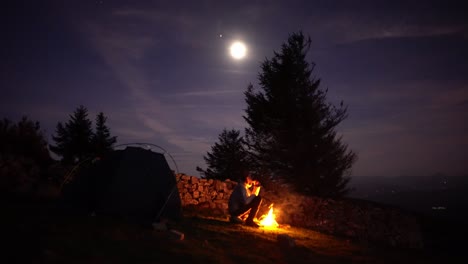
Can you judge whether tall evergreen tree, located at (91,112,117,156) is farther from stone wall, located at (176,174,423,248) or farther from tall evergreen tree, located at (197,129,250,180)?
stone wall, located at (176,174,423,248)

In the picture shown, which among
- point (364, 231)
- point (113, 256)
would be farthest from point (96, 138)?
point (113, 256)

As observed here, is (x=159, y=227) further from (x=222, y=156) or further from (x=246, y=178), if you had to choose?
(x=222, y=156)

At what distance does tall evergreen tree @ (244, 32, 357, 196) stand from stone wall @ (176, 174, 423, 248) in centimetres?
257

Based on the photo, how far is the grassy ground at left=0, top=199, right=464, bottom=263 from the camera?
4.96 meters

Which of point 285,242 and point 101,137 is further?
point 101,137

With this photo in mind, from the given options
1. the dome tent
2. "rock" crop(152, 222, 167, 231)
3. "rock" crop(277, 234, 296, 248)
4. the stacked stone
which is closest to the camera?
"rock" crop(152, 222, 167, 231)

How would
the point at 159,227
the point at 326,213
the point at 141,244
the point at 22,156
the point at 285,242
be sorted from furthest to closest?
1. the point at 326,213
2. the point at 22,156
3. the point at 285,242
4. the point at 159,227
5. the point at 141,244

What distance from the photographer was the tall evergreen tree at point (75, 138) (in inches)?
1180

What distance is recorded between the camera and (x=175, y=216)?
8.88 metres

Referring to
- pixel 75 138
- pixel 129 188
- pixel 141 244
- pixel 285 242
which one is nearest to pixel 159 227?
pixel 141 244

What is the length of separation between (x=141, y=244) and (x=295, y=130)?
12019mm

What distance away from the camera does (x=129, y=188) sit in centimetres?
825

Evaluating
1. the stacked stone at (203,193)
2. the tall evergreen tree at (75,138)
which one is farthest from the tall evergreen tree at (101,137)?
the stacked stone at (203,193)

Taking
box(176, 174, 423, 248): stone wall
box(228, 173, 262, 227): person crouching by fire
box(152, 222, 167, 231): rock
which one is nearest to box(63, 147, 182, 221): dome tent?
box(152, 222, 167, 231): rock
